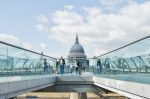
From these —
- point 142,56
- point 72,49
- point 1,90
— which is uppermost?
point 72,49

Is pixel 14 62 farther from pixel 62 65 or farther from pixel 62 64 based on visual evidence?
pixel 62 64

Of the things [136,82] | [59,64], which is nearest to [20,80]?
[136,82]

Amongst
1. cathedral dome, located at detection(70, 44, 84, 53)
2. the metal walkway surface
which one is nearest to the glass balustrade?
the metal walkway surface

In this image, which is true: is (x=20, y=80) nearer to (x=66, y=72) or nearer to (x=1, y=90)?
(x=1, y=90)

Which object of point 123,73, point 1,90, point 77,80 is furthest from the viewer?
point 77,80

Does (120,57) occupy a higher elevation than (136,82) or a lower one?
higher

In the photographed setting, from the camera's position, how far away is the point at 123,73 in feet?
48.1

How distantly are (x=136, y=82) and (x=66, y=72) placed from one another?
2014 cm

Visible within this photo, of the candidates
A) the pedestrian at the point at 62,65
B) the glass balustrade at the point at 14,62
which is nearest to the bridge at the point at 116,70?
the glass balustrade at the point at 14,62

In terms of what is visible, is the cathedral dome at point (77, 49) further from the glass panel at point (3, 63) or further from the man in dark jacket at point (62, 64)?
the glass panel at point (3, 63)

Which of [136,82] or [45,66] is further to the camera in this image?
[45,66]

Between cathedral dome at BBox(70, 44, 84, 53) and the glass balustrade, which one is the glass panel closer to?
the glass balustrade

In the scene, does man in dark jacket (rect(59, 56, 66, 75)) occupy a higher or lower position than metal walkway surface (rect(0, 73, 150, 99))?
higher

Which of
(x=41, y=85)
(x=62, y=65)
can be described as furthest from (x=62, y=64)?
(x=41, y=85)
